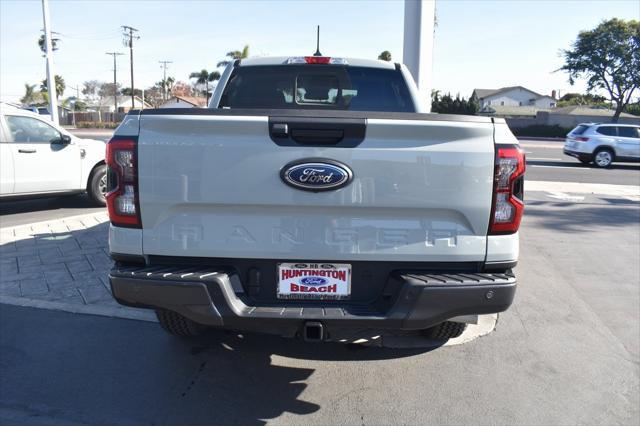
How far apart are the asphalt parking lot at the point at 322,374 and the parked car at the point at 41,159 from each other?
4.40 m

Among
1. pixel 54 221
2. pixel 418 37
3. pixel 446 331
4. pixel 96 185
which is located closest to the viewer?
pixel 446 331

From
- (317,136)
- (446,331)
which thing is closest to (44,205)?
(446,331)

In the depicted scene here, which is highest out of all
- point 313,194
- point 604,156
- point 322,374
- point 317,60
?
point 317,60

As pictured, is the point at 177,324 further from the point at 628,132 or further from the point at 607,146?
the point at 628,132

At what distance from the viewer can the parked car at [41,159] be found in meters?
8.30

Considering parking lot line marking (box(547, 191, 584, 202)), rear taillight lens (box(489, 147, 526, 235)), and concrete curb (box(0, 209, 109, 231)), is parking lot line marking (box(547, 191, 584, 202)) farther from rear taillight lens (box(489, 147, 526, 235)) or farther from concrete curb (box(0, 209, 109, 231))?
rear taillight lens (box(489, 147, 526, 235))

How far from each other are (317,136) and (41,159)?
7.33 meters

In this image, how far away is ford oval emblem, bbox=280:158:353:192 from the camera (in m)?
2.75

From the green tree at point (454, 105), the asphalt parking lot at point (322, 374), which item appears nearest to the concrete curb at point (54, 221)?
the asphalt parking lot at point (322, 374)

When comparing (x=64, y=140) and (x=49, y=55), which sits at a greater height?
(x=49, y=55)

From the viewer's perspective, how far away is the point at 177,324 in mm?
3727

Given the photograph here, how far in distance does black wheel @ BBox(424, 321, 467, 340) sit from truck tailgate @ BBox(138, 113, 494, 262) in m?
1.14

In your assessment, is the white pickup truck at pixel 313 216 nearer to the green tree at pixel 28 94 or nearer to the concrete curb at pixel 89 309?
the concrete curb at pixel 89 309

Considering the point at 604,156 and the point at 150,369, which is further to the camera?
the point at 604,156
